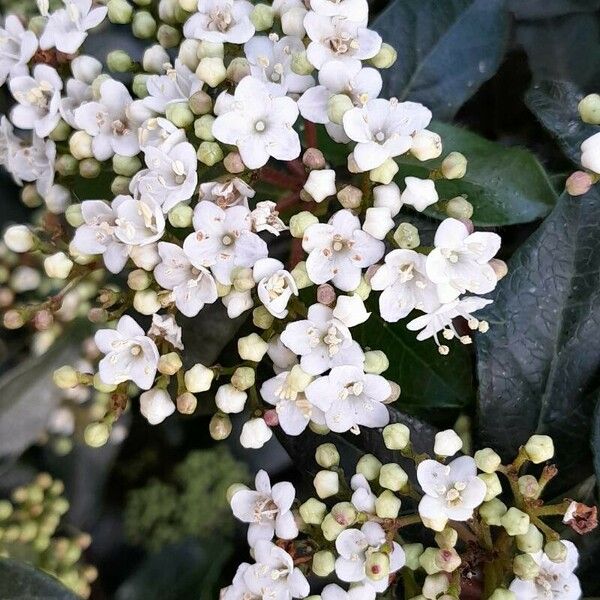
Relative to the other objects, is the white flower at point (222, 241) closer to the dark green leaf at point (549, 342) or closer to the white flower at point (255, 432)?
the white flower at point (255, 432)

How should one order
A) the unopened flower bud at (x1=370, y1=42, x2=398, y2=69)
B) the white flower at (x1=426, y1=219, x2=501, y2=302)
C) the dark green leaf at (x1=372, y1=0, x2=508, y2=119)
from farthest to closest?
the dark green leaf at (x1=372, y1=0, x2=508, y2=119), the unopened flower bud at (x1=370, y1=42, x2=398, y2=69), the white flower at (x1=426, y1=219, x2=501, y2=302)

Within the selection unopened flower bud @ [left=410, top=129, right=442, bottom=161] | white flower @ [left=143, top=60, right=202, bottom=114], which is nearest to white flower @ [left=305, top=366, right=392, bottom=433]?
unopened flower bud @ [left=410, top=129, right=442, bottom=161]

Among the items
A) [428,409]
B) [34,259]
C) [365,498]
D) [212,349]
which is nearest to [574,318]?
[428,409]

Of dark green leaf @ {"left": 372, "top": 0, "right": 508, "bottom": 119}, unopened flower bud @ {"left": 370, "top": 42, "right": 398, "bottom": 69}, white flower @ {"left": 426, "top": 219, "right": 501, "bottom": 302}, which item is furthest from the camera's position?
dark green leaf @ {"left": 372, "top": 0, "right": 508, "bottom": 119}

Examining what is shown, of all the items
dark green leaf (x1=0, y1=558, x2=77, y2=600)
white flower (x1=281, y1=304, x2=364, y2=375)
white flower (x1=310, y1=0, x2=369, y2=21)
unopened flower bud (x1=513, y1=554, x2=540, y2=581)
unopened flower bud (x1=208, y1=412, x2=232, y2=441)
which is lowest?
dark green leaf (x1=0, y1=558, x2=77, y2=600)

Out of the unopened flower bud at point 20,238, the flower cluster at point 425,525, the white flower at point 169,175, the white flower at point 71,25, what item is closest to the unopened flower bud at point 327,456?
the flower cluster at point 425,525

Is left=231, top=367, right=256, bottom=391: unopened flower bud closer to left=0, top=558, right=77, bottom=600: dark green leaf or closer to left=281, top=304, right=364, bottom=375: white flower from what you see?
left=281, top=304, right=364, bottom=375: white flower
